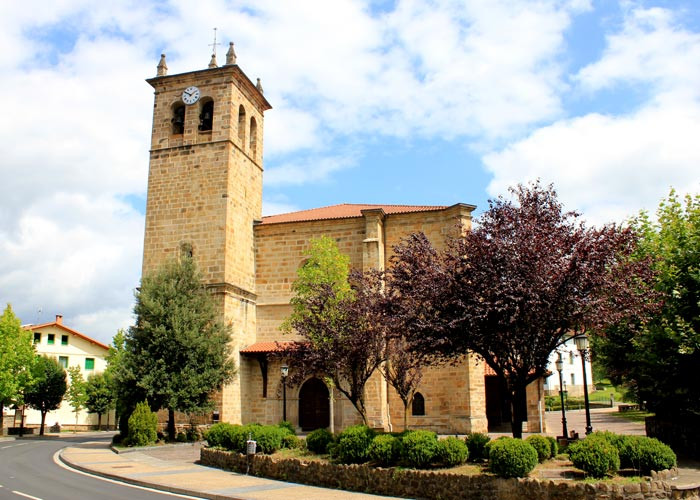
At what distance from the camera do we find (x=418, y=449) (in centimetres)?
1165

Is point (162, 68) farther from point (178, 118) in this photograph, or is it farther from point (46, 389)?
point (46, 389)

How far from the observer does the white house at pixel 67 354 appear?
1866 inches

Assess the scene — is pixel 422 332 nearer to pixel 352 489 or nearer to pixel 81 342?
pixel 352 489

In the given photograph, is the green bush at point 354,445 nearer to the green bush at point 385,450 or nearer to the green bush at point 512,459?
the green bush at point 385,450

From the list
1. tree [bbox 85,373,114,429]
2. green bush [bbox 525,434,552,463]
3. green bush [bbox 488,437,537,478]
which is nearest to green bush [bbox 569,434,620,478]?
green bush [bbox 488,437,537,478]

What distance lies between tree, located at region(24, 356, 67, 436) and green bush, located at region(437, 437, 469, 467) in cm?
3383

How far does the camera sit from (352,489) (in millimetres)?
12398

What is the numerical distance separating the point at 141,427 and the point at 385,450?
12430 mm

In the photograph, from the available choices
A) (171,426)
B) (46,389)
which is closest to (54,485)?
(171,426)

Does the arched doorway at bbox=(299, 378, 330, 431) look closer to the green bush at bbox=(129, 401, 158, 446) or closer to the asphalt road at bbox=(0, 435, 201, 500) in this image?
the green bush at bbox=(129, 401, 158, 446)

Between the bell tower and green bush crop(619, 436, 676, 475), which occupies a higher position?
the bell tower

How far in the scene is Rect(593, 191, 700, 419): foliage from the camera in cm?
1526

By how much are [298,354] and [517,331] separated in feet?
26.0

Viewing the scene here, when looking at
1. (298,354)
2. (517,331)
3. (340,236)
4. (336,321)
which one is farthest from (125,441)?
(517,331)
